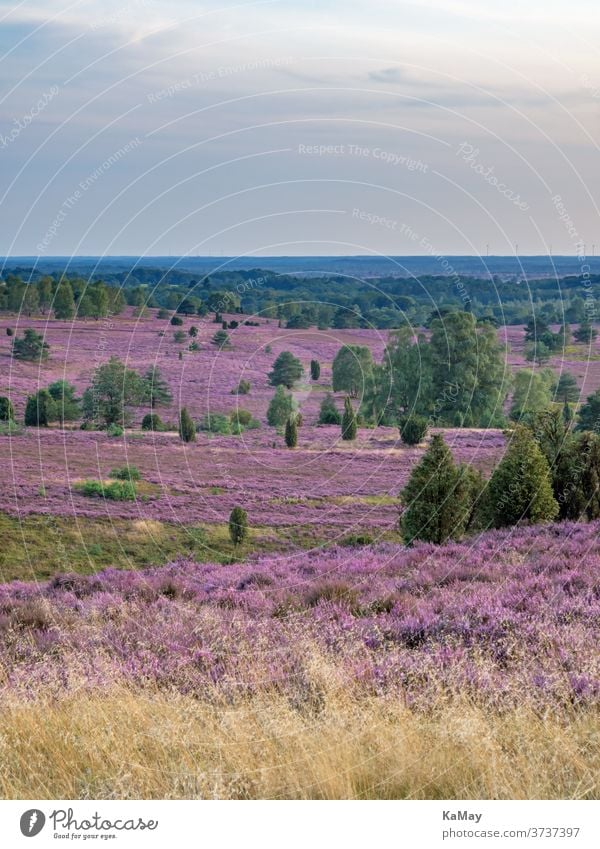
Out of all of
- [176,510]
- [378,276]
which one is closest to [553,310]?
[378,276]

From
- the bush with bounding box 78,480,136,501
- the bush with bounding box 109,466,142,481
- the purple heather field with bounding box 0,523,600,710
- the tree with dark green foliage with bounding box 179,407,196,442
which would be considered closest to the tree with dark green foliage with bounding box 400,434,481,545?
the purple heather field with bounding box 0,523,600,710

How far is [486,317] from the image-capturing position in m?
57.3

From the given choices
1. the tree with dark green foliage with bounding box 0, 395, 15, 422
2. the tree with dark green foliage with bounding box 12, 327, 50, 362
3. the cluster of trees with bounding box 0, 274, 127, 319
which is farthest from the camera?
the cluster of trees with bounding box 0, 274, 127, 319

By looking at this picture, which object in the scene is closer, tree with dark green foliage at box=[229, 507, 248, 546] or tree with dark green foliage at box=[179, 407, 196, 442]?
tree with dark green foliage at box=[229, 507, 248, 546]

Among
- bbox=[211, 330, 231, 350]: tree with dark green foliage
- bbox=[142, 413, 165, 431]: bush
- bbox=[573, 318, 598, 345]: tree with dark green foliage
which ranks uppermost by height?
bbox=[573, 318, 598, 345]: tree with dark green foliage

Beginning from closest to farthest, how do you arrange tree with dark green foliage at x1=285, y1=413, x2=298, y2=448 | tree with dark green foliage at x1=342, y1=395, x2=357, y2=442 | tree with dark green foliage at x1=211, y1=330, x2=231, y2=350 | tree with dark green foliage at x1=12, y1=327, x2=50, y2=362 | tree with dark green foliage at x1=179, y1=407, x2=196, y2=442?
tree with dark green foliage at x1=285, y1=413, x2=298, y2=448 < tree with dark green foliage at x1=179, y1=407, x2=196, y2=442 < tree with dark green foliage at x1=342, y1=395, x2=357, y2=442 < tree with dark green foliage at x1=12, y1=327, x2=50, y2=362 < tree with dark green foliage at x1=211, y1=330, x2=231, y2=350

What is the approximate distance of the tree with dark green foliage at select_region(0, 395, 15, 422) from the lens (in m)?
42.7

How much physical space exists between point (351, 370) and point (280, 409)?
6.68m

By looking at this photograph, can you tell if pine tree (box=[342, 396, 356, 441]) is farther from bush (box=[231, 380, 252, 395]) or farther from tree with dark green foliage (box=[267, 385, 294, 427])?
bush (box=[231, 380, 252, 395])

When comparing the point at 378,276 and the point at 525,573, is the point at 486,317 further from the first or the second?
the point at 525,573

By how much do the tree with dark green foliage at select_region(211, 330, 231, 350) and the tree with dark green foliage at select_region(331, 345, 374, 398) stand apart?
27.1 feet

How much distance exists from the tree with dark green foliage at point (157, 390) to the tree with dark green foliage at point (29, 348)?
7.29 meters

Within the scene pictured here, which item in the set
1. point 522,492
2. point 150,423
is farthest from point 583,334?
point 522,492
